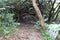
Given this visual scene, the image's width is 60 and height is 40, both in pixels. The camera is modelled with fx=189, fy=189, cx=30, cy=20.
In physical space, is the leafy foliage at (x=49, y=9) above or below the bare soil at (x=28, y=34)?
above

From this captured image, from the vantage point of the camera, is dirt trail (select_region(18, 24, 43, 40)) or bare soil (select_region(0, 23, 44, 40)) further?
dirt trail (select_region(18, 24, 43, 40))

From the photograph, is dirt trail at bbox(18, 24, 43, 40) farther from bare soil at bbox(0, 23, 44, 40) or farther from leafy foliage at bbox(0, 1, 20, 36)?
leafy foliage at bbox(0, 1, 20, 36)

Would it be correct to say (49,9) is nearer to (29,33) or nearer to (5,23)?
(29,33)

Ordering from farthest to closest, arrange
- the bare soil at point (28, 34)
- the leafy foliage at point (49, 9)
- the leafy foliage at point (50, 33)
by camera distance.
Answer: the leafy foliage at point (49, 9), the leafy foliage at point (50, 33), the bare soil at point (28, 34)

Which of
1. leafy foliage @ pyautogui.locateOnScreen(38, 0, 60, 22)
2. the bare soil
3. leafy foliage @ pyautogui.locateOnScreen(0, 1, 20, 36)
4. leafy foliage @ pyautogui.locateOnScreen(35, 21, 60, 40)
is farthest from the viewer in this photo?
leafy foliage @ pyautogui.locateOnScreen(38, 0, 60, 22)

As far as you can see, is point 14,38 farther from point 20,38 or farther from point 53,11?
point 53,11

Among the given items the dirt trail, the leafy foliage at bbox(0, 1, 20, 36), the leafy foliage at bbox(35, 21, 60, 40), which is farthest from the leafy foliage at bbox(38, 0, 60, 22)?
the leafy foliage at bbox(0, 1, 20, 36)

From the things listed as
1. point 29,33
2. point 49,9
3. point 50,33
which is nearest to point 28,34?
point 29,33

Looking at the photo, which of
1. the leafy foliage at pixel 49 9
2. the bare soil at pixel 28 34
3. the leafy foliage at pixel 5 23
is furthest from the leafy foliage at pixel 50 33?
the leafy foliage at pixel 49 9

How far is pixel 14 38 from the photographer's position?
6.38 metres

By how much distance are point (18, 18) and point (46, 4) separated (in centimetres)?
148

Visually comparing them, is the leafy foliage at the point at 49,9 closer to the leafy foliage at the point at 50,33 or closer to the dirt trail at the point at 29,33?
the dirt trail at the point at 29,33

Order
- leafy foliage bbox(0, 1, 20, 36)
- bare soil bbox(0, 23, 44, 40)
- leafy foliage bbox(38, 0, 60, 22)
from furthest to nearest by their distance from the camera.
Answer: leafy foliage bbox(38, 0, 60, 22)
bare soil bbox(0, 23, 44, 40)
leafy foliage bbox(0, 1, 20, 36)

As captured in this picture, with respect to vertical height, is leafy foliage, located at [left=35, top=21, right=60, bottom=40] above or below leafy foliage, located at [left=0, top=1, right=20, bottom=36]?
below
